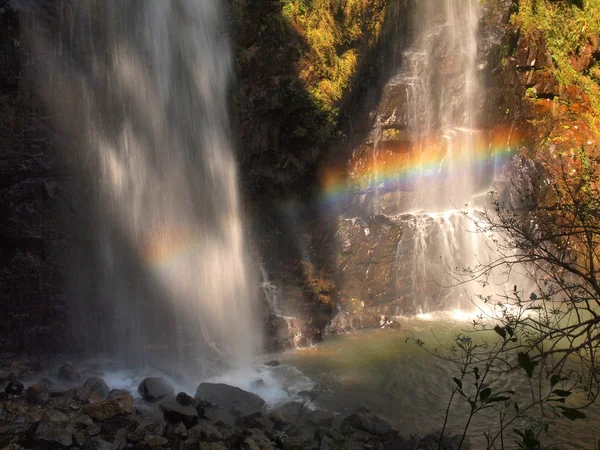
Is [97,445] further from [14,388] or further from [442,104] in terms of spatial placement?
[442,104]

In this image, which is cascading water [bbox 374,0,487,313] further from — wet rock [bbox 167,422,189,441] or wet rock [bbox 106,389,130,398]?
wet rock [bbox 167,422,189,441]

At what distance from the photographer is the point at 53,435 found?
22.0 ft

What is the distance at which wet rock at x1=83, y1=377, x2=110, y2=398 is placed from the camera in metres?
8.71

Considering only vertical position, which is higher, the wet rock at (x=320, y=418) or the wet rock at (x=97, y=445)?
the wet rock at (x=97, y=445)

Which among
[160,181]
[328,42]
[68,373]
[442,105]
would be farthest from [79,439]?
[442,105]

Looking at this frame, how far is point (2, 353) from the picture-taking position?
1012 cm

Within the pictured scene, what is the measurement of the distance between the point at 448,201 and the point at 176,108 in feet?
31.5

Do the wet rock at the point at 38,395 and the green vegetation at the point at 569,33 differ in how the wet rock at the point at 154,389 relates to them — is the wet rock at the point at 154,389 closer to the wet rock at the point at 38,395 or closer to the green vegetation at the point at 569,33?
the wet rock at the point at 38,395

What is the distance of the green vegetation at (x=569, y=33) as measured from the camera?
16.7 meters

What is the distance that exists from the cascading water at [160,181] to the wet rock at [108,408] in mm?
3393

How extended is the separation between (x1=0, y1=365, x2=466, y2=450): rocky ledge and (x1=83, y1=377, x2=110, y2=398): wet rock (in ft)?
0.06

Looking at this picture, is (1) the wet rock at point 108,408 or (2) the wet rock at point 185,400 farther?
(2) the wet rock at point 185,400

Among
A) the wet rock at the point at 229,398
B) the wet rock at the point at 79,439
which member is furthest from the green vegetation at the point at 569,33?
the wet rock at the point at 79,439

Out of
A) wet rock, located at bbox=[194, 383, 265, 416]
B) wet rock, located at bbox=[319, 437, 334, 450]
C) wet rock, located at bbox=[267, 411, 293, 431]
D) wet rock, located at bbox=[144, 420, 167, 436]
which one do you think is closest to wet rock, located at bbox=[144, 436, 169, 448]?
wet rock, located at bbox=[144, 420, 167, 436]
